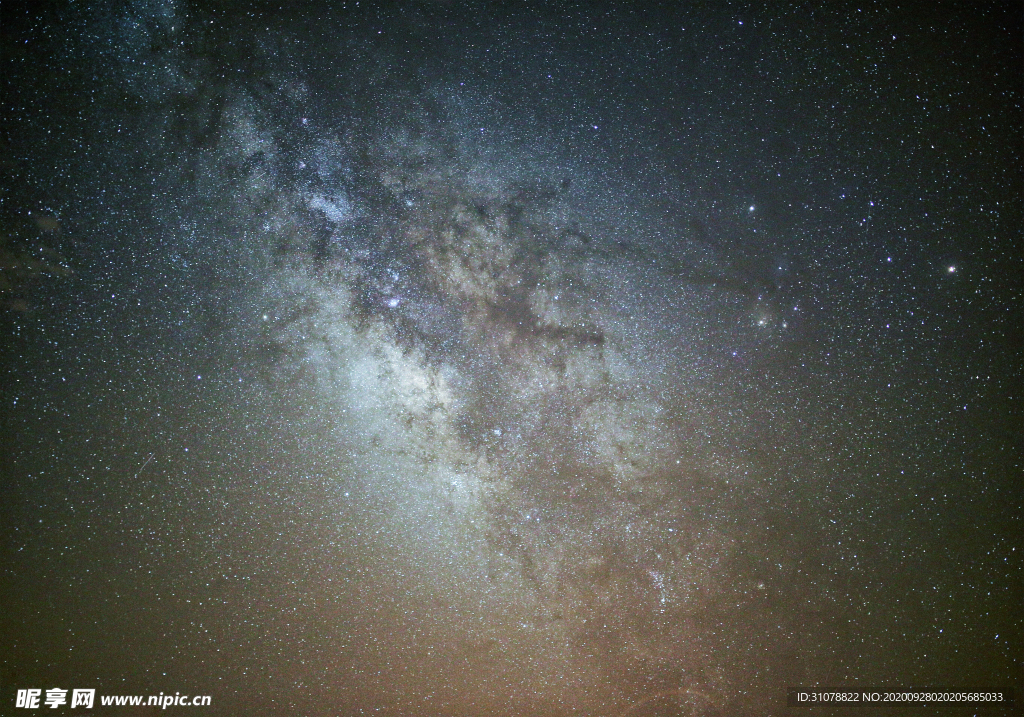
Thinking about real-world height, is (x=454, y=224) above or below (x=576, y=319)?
above

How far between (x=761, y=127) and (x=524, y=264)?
4.84ft

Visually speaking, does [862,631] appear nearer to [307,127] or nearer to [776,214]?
[776,214]

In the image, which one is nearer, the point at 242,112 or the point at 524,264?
the point at 242,112

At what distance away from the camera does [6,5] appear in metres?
1.75

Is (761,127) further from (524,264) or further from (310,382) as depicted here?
(310,382)

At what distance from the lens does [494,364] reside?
1.97m

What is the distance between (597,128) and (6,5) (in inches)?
117

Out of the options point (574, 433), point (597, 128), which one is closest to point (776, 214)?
point (597, 128)

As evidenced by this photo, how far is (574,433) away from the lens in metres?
1.98

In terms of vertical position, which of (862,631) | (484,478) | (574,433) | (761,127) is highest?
(761,127)

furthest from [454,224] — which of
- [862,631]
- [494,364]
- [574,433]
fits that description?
[862,631]

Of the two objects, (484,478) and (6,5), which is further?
(484,478)

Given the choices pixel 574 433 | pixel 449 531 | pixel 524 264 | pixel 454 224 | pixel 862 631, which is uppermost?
pixel 454 224

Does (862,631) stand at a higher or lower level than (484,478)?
lower
